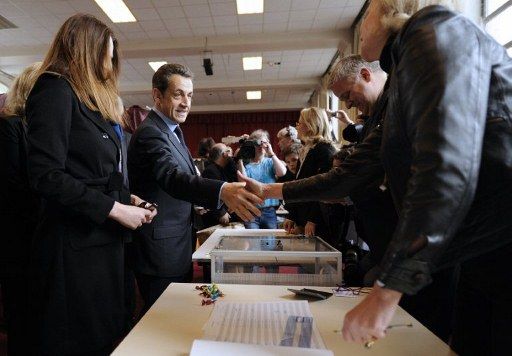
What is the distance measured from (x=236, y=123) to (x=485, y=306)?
13.0 metres

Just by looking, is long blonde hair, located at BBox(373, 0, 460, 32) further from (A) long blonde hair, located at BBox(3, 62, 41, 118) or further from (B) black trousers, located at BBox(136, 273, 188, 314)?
(A) long blonde hair, located at BBox(3, 62, 41, 118)

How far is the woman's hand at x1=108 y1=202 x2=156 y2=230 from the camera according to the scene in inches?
42.6

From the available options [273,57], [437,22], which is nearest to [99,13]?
[273,57]

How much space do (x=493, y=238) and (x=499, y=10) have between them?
3.68 metres

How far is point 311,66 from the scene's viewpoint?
28.2ft

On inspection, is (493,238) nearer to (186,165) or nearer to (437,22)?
(437,22)

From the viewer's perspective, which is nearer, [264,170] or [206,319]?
[206,319]

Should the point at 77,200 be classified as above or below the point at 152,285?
above

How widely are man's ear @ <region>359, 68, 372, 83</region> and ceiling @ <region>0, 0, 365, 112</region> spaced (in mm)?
4269

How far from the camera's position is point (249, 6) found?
5.51 metres

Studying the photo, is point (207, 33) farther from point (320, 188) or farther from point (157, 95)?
point (320, 188)

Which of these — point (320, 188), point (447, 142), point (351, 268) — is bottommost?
point (351, 268)

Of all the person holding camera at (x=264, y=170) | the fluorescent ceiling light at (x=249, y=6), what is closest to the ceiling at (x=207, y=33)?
the fluorescent ceiling light at (x=249, y=6)

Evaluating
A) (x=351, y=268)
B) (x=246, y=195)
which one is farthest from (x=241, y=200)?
(x=351, y=268)
